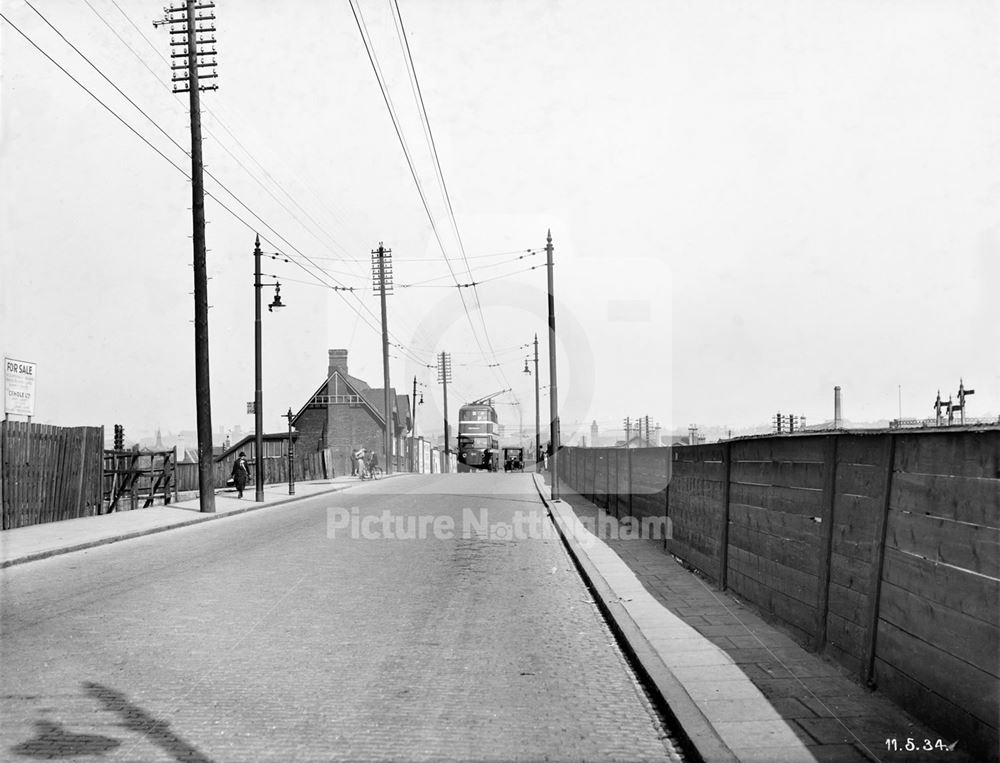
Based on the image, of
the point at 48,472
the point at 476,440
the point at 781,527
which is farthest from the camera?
the point at 476,440

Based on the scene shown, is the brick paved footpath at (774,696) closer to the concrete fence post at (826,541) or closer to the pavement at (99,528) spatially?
the concrete fence post at (826,541)

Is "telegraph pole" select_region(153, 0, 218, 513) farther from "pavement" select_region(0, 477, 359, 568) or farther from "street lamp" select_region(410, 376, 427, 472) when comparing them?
"street lamp" select_region(410, 376, 427, 472)

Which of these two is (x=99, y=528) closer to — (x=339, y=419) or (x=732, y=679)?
(x=732, y=679)

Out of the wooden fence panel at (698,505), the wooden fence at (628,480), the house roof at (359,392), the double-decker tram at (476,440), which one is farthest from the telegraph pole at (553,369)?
the house roof at (359,392)

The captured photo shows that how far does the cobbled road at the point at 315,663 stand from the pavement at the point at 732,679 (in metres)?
0.25

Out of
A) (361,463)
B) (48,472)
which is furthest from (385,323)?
(48,472)

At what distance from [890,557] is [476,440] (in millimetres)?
57104

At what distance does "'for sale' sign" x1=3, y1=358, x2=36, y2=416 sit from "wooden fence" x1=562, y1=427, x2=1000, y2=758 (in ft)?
49.4

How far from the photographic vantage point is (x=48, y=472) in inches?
740

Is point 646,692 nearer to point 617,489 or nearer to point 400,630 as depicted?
point 400,630

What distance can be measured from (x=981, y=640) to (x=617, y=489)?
14.3m

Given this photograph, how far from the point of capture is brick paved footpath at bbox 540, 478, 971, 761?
4359 millimetres

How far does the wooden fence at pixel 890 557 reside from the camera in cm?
407

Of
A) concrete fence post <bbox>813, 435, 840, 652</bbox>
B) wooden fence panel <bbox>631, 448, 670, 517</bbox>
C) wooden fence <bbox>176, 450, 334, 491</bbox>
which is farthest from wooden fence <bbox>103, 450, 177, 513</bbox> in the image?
concrete fence post <bbox>813, 435, 840, 652</bbox>
